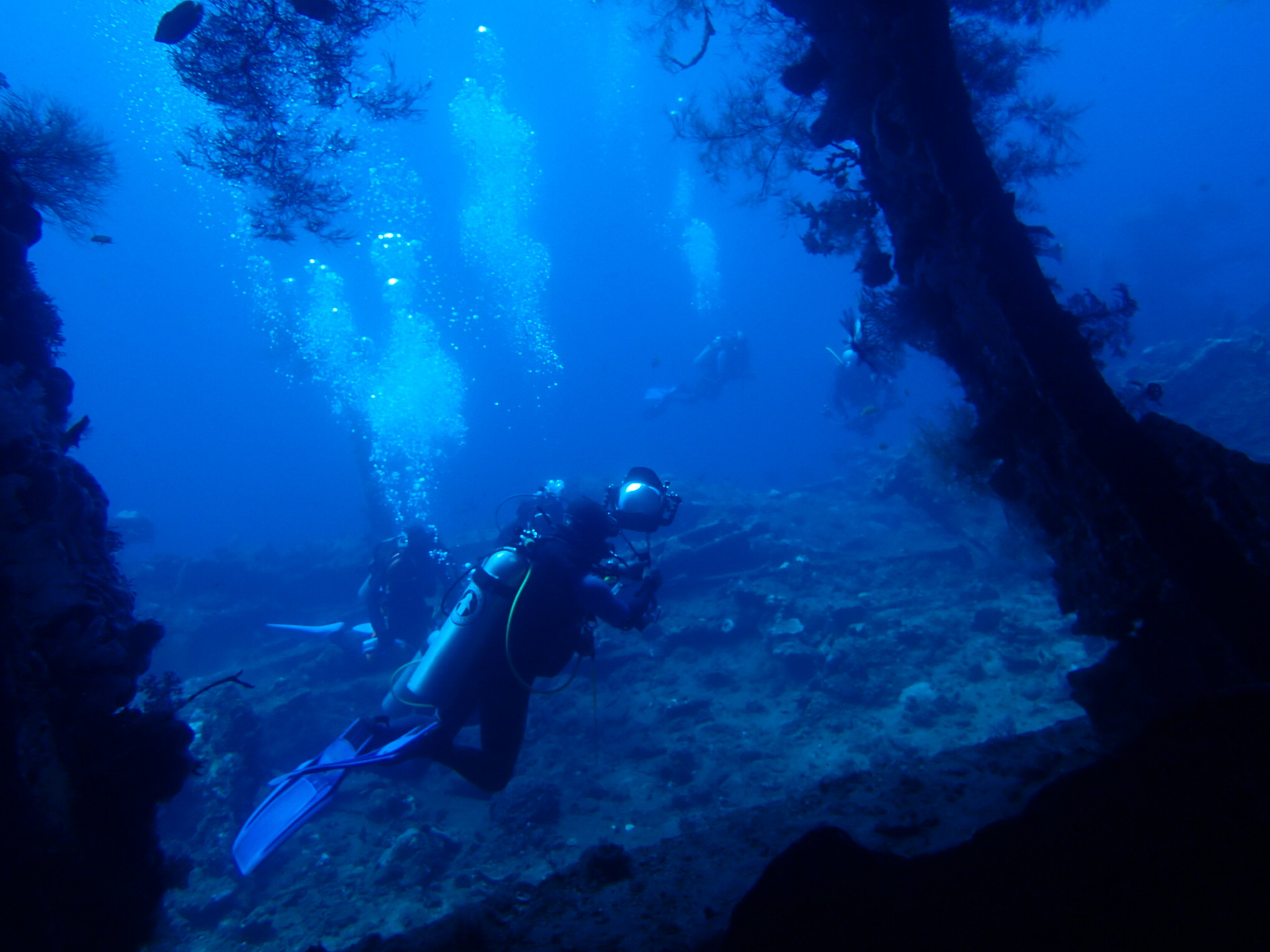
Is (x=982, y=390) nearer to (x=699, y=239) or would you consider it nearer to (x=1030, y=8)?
(x=1030, y=8)

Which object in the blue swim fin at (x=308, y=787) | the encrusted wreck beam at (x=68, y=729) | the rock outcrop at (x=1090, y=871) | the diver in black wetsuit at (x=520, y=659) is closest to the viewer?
the rock outcrop at (x=1090, y=871)

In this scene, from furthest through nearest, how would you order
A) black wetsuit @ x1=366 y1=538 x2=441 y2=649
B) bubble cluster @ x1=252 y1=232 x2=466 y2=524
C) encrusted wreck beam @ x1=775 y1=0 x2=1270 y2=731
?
1. bubble cluster @ x1=252 y1=232 x2=466 y2=524
2. black wetsuit @ x1=366 y1=538 x2=441 y2=649
3. encrusted wreck beam @ x1=775 y1=0 x2=1270 y2=731

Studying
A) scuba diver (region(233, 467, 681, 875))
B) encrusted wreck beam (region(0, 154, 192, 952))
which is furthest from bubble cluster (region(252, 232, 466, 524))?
encrusted wreck beam (region(0, 154, 192, 952))

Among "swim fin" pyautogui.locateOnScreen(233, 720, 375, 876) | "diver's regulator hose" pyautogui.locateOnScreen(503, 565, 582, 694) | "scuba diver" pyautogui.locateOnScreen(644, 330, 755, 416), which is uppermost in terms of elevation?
"scuba diver" pyautogui.locateOnScreen(644, 330, 755, 416)

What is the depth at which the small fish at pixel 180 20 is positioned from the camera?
4691 millimetres

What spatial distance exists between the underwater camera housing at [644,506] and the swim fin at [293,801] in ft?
10.8

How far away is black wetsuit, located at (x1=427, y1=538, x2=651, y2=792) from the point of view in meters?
4.96

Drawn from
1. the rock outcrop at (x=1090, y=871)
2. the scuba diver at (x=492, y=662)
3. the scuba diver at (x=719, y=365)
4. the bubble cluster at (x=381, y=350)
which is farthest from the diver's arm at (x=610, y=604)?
the bubble cluster at (x=381, y=350)

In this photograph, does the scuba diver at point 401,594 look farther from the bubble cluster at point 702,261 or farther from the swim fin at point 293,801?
the bubble cluster at point 702,261

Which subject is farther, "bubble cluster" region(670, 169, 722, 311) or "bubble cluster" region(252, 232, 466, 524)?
"bubble cluster" region(670, 169, 722, 311)

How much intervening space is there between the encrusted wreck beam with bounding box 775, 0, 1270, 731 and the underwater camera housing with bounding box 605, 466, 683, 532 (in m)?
3.11

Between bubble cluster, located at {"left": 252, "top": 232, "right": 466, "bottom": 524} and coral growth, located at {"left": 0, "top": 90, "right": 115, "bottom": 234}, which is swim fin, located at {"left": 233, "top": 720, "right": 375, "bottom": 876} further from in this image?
bubble cluster, located at {"left": 252, "top": 232, "right": 466, "bottom": 524}

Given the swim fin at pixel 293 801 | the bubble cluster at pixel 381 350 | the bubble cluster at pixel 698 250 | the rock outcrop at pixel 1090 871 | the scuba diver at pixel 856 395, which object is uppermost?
the bubble cluster at pixel 698 250

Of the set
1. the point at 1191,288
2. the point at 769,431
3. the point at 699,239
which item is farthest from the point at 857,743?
the point at 769,431
